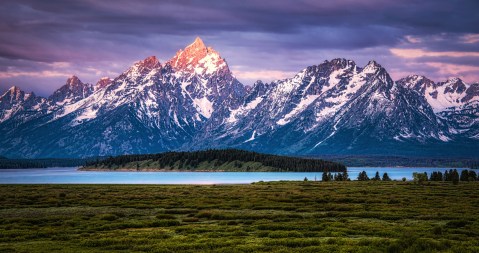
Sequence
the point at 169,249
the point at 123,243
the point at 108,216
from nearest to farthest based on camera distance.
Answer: the point at 169,249
the point at 123,243
the point at 108,216

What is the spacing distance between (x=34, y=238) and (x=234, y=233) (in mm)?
17428

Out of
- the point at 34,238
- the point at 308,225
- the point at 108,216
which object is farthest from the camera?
the point at 108,216

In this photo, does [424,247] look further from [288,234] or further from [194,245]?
[194,245]

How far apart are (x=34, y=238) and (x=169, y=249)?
582 inches

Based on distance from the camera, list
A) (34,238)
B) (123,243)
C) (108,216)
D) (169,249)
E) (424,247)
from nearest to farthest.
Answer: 1. (424,247)
2. (169,249)
3. (123,243)
4. (34,238)
5. (108,216)

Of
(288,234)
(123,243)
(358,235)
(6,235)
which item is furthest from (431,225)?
(6,235)

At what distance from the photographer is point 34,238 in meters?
51.9

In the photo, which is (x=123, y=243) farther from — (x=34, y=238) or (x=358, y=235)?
(x=358, y=235)

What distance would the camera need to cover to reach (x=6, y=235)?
52562 millimetres

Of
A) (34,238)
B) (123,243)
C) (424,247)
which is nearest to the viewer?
(424,247)

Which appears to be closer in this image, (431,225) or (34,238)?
(34,238)

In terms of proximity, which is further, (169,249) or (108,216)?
(108,216)

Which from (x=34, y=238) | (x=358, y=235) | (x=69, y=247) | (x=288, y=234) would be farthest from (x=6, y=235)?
(x=358, y=235)

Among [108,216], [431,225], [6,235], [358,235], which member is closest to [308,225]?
[358,235]
